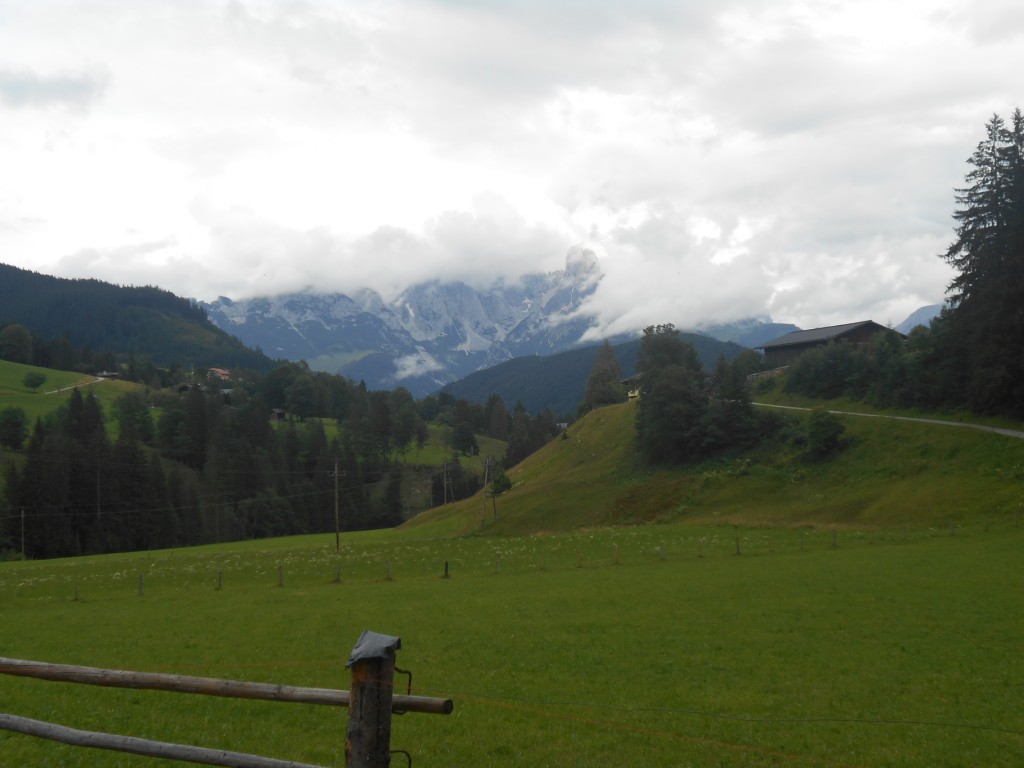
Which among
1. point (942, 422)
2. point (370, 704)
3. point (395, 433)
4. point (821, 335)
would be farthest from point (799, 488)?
point (395, 433)

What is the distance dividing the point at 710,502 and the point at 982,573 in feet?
135

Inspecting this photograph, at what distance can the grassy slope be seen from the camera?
190ft

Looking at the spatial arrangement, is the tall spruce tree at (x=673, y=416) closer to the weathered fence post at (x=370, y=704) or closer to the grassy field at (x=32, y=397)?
the weathered fence post at (x=370, y=704)

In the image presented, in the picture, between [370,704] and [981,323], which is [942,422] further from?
[370,704]

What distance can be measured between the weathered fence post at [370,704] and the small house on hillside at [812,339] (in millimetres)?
111567

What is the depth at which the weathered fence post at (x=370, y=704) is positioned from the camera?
305 inches

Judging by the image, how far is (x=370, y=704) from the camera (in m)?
7.80

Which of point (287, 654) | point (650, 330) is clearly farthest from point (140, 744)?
point (650, 330)

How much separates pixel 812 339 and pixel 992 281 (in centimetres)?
5081

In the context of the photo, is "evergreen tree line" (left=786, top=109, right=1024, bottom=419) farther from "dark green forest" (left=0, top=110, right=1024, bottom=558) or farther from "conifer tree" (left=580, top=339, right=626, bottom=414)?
"conifer tree" (left=580, top=339, right=626, bottom=414)

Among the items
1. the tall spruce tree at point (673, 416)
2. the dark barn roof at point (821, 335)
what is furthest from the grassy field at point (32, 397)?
the dark barn roof at point (821, 335)

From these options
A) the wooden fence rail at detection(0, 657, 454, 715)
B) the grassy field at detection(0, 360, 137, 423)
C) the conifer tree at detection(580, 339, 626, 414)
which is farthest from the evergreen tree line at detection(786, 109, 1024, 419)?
the grassy field at detection(0, 360, 137, 423)

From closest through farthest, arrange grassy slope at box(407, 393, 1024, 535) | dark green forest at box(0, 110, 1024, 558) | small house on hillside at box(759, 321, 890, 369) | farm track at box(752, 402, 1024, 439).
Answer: grassy slope at box(407, 393, 1024, 535), farm track at box(752, 402, 1024, 439), dark green forest at box(0, 110, 1024, 558), small house on hillside at box(759, 321, 890, 369)

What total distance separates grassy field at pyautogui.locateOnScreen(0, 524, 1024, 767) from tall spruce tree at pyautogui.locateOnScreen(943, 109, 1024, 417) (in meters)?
27.8
